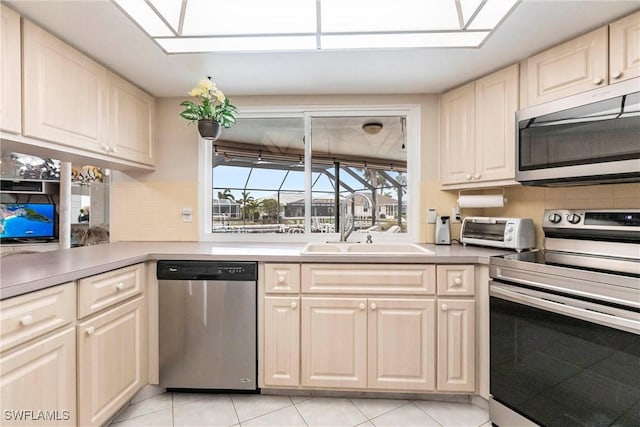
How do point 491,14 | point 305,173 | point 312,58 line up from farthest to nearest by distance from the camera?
1. point 305,173
2. point 312,58
3. point 491,14

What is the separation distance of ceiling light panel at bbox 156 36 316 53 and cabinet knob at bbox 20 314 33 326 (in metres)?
1.41

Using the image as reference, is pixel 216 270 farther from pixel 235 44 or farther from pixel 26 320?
pixel 235 44

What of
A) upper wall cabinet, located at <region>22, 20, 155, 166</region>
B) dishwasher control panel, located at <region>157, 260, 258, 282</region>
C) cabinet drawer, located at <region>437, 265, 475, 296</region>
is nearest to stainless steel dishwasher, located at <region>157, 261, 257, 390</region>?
dishwasher control panel, located at <region>157, 260, 258, 282</region>

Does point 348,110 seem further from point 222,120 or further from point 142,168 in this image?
point 142,168

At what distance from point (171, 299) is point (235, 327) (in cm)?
41

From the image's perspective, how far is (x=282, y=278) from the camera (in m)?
1.75

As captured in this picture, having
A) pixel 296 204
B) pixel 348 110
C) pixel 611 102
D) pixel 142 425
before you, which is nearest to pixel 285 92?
pixel 348 110

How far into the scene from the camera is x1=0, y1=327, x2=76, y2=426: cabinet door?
103 cm

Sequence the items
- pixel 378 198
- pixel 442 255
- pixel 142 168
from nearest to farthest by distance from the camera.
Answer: pixel 442 255
pixel 142 168
pixel 378 198

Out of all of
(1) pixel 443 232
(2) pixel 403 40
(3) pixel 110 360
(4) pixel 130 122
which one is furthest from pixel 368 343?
(4) pixel 130 122

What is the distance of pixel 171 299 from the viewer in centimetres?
177

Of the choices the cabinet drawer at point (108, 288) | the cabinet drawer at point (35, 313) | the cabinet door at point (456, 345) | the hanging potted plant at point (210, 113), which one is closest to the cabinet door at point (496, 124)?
the cabinet door at point (456, 345)

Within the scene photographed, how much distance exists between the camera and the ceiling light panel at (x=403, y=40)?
156 centimetres

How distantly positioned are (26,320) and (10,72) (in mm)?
1074
